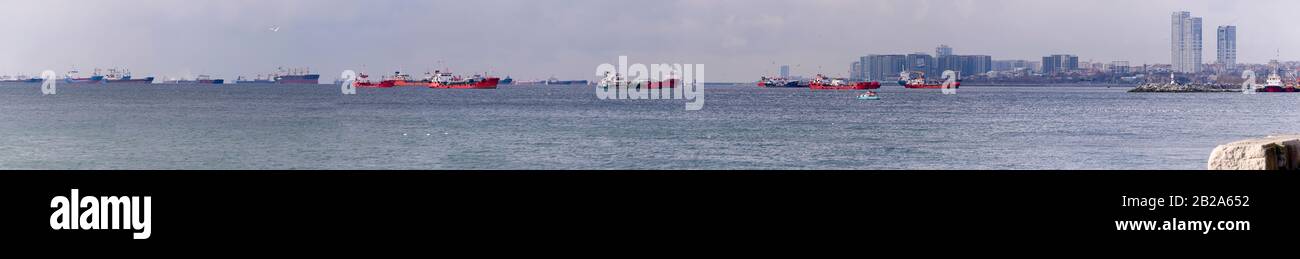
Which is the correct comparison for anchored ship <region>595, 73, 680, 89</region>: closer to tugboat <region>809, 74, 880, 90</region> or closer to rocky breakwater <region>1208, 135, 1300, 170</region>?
tugboat <region>809, 74, 880, 90</region>

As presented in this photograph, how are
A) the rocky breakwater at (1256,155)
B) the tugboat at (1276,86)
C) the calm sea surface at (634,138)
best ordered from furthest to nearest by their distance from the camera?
the tugboat at (1276,86) → the calm sea surface at (634,138) → the rocky breakwater at (1256,155)

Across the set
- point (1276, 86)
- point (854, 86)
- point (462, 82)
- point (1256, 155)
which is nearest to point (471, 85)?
point (462, 82)

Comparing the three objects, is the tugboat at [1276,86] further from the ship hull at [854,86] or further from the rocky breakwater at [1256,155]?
the rocky breakwater at [1256,155]

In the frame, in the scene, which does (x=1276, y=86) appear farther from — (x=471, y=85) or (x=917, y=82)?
(x=471, y=85)

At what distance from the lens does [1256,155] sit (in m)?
8.05

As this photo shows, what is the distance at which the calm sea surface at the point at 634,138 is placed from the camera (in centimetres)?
4122

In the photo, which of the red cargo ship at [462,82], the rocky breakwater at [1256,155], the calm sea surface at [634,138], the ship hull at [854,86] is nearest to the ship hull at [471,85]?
the red cargo ship at [462,82]

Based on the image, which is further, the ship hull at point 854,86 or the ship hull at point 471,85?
the ship hull at point 471,85

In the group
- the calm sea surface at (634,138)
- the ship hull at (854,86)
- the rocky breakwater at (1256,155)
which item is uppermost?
the ship hull at (854,86)

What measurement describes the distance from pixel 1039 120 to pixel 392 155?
36.1m

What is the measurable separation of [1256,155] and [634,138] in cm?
4334

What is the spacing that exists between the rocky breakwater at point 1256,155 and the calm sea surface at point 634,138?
92.7ft
